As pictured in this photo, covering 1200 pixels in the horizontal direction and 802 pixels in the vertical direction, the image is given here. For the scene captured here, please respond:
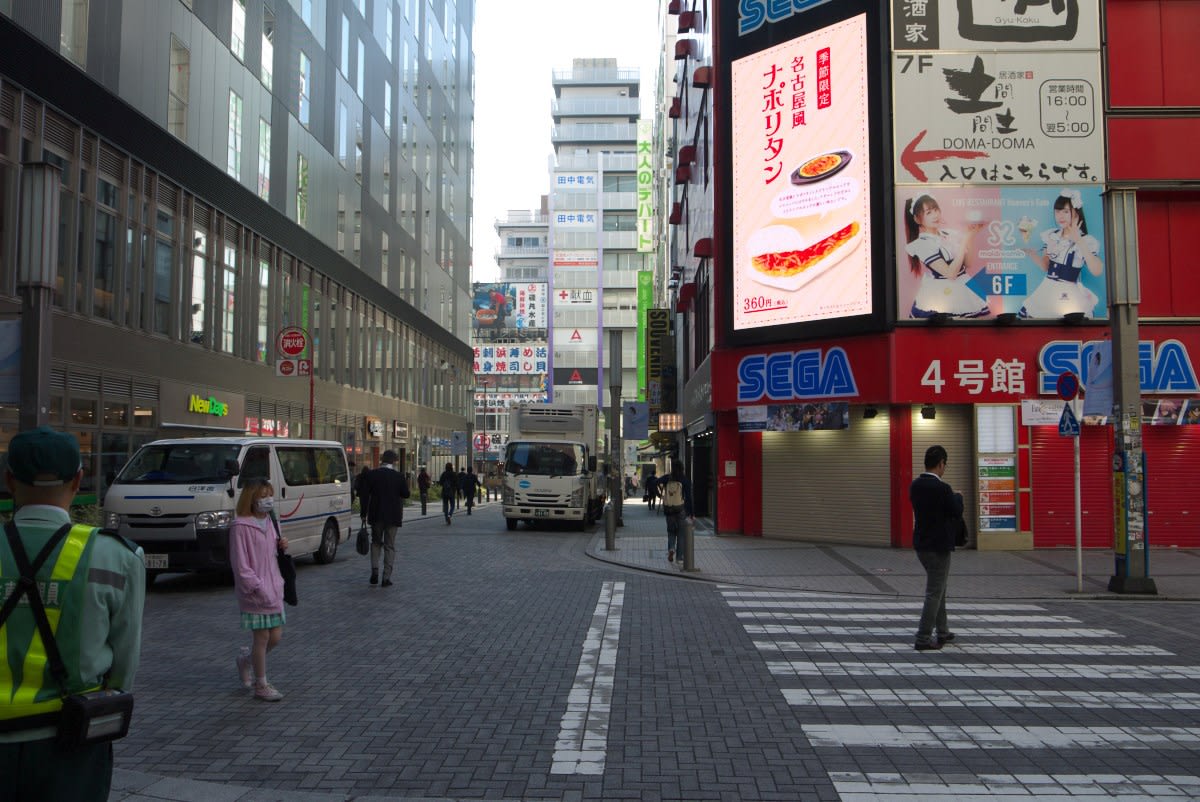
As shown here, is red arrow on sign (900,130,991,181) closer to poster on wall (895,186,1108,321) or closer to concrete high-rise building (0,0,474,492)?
poster on wall (895,186,1108,321)

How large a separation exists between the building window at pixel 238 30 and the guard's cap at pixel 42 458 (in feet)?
95.5

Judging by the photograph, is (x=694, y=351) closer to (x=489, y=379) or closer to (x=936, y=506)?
(x=936, y=506)

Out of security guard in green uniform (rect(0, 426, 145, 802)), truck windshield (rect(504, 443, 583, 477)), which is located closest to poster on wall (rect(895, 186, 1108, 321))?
truck windshield (rect(504, 443, 583, 477))

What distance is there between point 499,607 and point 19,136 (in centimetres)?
1491

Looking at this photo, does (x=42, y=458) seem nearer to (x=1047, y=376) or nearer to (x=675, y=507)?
(x=675, y=507)

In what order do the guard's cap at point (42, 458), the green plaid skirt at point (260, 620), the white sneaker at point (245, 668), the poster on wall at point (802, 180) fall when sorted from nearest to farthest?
the guard's cap at point (42, 458), the green plaid skirt at point (260, 620), the white sneaker at point (245, 668), the poster on wall at point (802, 180)

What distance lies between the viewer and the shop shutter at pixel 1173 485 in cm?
1909

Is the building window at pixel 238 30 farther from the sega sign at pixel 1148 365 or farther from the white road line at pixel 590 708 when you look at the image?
the white road line at pixel 590 708

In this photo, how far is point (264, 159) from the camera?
104 ft

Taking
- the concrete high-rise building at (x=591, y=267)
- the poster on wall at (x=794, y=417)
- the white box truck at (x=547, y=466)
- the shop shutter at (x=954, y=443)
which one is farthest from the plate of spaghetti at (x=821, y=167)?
the concrete high-rise building at (x=591, y=267)

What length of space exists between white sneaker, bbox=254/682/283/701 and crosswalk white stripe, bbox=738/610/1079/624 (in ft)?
18.8

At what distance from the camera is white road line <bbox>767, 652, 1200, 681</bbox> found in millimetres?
8094

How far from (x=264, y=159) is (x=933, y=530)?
28.3 meters

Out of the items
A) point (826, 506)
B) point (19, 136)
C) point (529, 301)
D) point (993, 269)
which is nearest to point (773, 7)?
point (993, 269)
